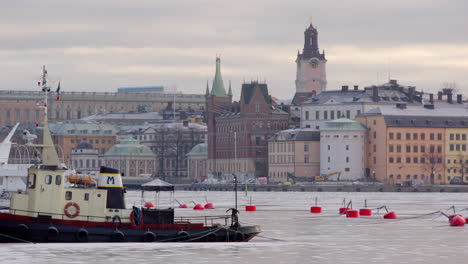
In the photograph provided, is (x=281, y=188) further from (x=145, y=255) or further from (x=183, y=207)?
(x=145, y=255)

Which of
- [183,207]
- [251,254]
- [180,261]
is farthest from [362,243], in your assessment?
[183,207]

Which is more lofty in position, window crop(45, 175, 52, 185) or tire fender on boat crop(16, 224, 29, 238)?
window crop(45, 175, 52, 185)

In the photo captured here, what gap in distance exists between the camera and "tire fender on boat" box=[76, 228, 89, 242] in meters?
59.7

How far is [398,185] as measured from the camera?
188 metres

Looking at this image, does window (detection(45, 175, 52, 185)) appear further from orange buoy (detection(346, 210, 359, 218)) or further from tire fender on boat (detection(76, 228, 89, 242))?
orange buoy (detection(346, 210, 359, 218))

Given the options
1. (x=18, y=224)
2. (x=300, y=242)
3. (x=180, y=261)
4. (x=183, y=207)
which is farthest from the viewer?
(x=183, y=207)

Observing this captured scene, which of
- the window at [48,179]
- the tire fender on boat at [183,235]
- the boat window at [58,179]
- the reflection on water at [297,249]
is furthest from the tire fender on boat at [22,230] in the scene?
the tire fender on boat at [183,235]

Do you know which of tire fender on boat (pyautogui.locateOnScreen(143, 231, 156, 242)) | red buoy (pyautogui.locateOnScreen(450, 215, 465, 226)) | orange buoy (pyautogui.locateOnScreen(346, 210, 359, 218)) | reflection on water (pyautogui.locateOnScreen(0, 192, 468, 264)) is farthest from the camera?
orange buoy (pyautogui.locateOnScreen(346, 210, 359, 218))

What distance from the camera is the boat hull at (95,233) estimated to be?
194 feet

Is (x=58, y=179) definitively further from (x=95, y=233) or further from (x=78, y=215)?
(x=95, y=233)

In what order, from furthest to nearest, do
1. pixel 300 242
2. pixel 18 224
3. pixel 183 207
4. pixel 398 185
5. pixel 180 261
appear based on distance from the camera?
pixel 398 185, pixel 183 207, pixel 300 242, pixel 18 224, pixel 180 261

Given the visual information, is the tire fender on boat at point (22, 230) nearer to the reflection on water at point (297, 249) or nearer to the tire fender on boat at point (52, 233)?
the reflection on water at point (297, 249)

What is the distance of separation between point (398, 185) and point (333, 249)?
129294 millimetres

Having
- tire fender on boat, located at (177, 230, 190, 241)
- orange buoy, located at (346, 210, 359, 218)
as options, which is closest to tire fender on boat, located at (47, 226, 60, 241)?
tire fender on boat, located at (177, 230, 190, 241)
